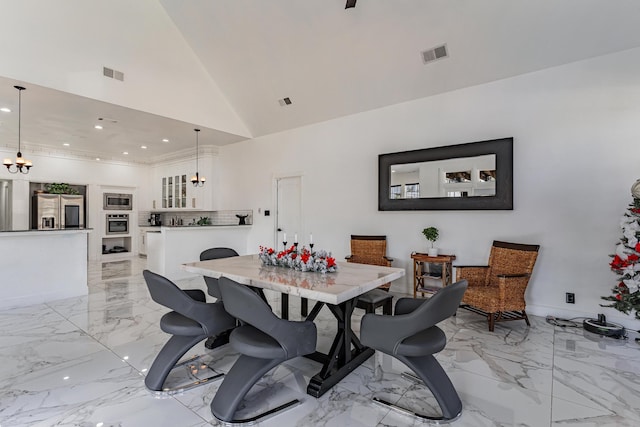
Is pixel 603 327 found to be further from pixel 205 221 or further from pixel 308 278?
pixel 205 221

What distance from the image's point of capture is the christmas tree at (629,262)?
9.64 ft

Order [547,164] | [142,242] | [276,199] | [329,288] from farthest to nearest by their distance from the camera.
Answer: [142,242], [276,199], [547,164], [329,288]

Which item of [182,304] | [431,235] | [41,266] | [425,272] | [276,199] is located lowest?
[425,272]

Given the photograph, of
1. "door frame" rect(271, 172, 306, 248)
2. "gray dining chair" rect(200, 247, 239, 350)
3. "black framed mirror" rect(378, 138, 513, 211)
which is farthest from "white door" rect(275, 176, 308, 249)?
"gray dining chair" rect(200, 247, 239, 350)

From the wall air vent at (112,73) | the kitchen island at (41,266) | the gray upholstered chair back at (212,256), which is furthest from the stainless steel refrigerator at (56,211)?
the gray upholstered chair back at (212,256)

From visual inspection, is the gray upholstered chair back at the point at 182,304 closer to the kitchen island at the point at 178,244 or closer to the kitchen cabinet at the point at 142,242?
the kitchen island at the point at 178,244

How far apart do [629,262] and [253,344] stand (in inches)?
138

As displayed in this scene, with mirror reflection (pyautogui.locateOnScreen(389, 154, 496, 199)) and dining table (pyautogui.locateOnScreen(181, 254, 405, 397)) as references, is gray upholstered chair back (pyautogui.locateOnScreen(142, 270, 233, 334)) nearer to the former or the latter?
dining table (pyautogui.locateOnScreen(181, 254, 405, 397))

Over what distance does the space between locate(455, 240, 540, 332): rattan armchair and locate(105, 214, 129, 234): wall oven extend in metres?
8.65

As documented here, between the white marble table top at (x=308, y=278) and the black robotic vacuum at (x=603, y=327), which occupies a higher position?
the white marble table top at (x=308, y=278)

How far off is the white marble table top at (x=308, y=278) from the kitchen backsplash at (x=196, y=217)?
4175mm

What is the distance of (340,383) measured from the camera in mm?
2307

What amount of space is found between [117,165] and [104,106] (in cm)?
468

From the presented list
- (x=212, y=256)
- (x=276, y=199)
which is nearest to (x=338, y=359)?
(x=212, y=256)
